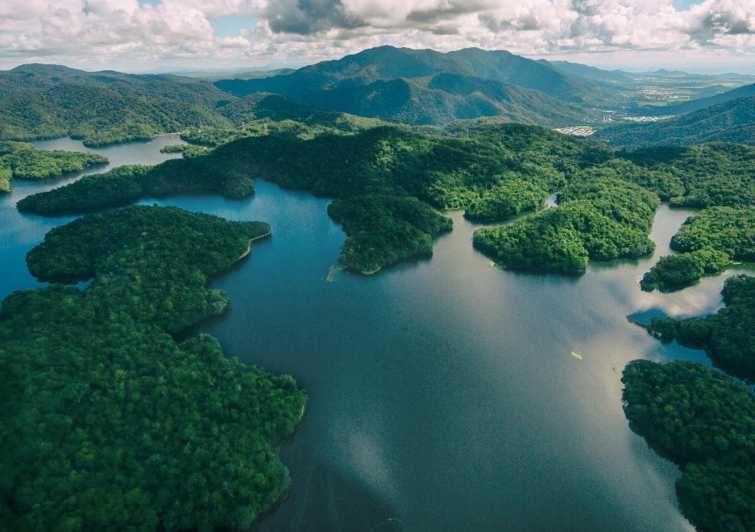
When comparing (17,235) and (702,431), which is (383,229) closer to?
(702,431)

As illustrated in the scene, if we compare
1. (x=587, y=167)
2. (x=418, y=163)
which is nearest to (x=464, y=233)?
(x=418, y=163)

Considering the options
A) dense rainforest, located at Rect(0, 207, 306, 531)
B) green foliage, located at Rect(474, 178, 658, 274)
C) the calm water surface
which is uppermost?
dense rainforest, located at Rect(0, 207, 306, 531)

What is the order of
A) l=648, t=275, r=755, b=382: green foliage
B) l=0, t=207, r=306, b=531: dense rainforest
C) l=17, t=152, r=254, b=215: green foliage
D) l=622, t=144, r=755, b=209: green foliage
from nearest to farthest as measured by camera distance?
l=0, t=207, r=306, b=531: dense rainforest
l=648, t=275, r=755, b=382: green foliage
l=17, t=152, r=254, b=215: green foliage
l=622, t=144, r=755, b=209: green foliage

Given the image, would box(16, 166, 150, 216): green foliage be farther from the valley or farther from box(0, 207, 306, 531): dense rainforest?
box(0, 207, 306, 531): dense rainforest

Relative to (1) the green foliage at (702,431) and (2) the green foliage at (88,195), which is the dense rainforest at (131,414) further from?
(2) the green foliage at (88,195)

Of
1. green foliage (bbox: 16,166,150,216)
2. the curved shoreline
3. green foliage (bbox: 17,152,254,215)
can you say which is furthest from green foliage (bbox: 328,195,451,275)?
green foliage (bbox: 16,166,150,216)

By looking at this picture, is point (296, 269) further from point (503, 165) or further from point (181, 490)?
point (503, 165)

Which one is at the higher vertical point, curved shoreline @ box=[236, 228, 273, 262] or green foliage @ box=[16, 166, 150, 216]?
green foliage @ box=[16, 166, 150, 216]
